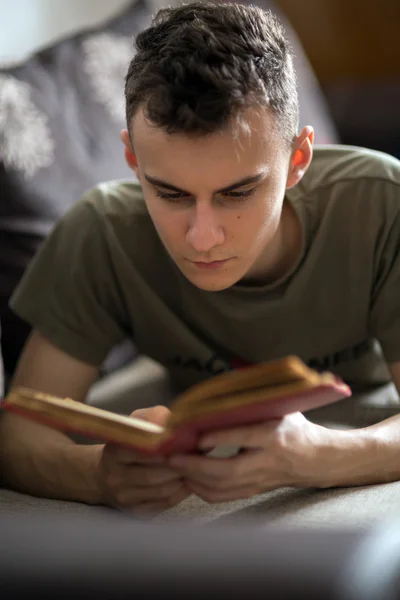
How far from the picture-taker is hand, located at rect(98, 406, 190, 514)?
893mm

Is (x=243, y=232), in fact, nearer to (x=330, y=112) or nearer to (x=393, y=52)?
(x=330, y=112)

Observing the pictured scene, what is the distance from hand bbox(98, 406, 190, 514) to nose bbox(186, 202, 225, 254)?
19 centimetres

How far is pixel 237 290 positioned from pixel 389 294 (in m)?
0.21

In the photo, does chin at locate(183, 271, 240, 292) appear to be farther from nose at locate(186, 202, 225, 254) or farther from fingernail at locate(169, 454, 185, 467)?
fingernail at locate(169, 454, 185, 467)

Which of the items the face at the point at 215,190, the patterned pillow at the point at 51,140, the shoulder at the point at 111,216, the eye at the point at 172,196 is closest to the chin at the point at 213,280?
the face at the point at 215,190

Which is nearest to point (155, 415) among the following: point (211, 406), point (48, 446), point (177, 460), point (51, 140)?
point (177, 460)

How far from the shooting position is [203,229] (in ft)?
3.09

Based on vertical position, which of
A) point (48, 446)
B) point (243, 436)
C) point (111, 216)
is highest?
point (111, 216)

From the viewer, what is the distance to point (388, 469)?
994 millimetres

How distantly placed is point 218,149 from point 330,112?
1.45m

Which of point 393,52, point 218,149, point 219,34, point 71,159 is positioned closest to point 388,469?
point 218,149

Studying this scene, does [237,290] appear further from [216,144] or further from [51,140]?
[51,140]

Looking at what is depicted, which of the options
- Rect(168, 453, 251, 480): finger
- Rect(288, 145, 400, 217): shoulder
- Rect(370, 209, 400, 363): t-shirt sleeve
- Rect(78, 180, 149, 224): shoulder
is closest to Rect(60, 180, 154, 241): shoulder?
Rect(78, 180, 149, 224): shoulder

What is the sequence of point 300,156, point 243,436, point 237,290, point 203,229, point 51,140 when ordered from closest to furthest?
point 243,436
point 203,229
point 300,156
point 237,290
point 51,140
